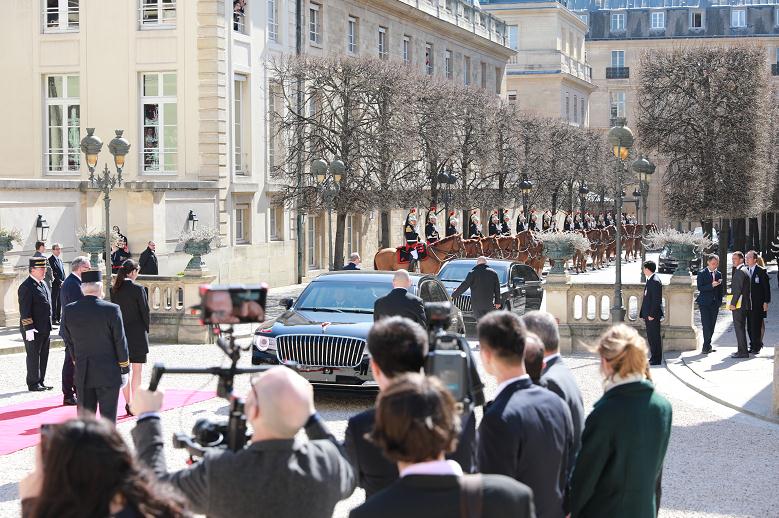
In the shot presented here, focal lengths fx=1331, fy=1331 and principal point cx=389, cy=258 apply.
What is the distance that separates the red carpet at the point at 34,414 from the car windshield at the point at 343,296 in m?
1.65

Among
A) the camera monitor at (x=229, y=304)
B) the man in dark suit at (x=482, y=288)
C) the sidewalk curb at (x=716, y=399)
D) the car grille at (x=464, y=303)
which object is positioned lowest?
the sidewalk curb at (x=716, y=399)

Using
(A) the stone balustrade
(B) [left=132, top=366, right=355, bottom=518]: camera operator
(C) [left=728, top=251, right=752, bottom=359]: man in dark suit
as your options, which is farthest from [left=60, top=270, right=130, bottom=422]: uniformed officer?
(C) [left=728, top=251, right=752, bottom=359]: man in dark suit

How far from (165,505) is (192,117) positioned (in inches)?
1288

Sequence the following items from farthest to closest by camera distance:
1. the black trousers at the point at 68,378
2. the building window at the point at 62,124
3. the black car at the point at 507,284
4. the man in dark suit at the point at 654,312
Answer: the building window at the point at 62,124 → the black car at the point at 507,284 → the man in dark suit at the point at 654,312 → the black trousers at the point at 68,378

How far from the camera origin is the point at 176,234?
3359cm

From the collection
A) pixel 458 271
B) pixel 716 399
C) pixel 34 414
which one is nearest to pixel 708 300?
pixel 716 399

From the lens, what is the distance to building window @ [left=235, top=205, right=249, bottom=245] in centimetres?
3766

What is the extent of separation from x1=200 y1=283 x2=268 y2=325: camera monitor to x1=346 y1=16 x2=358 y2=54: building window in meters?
40.8

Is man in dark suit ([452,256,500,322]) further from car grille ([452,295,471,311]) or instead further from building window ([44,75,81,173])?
building window ([44,75,81,173])

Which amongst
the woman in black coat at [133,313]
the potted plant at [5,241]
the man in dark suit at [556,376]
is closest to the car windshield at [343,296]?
the woman in black coat at [133,313]

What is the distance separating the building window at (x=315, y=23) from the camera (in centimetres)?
4266

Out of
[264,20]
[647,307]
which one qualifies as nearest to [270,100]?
[264,20]

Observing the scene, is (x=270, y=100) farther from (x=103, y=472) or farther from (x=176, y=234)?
(x=103, y=472)

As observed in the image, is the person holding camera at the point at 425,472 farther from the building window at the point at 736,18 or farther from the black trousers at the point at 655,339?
the building window at the point at 736,18
